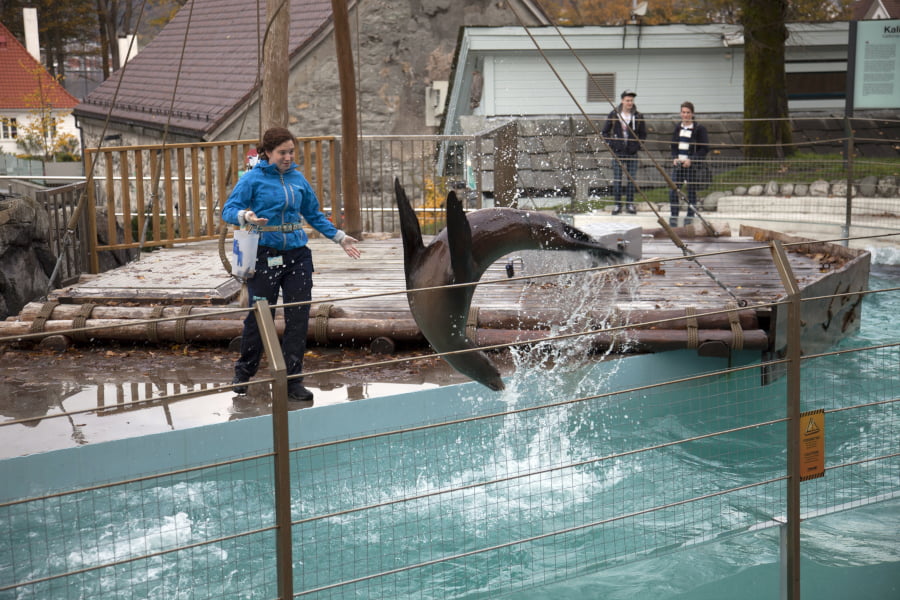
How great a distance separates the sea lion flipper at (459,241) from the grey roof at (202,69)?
15.5 metres

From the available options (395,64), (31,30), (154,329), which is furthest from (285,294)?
(31,30)

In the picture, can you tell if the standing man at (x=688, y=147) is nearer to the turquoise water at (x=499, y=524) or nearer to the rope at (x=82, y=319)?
the turquoise water at (x=499, y=524)

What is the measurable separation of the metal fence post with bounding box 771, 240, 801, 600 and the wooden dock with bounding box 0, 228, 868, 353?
3.19 meters

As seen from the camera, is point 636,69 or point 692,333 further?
point 636,69

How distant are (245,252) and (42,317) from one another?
9.58ft

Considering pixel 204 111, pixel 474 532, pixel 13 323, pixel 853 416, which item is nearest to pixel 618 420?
pixel 853 416

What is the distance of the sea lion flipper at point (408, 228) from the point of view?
5.06 m

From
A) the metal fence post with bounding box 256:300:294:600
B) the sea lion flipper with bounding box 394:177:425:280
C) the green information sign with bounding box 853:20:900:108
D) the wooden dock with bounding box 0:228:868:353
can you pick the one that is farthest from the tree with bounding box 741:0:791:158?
the metal fence post with bounding box 256:300:294:600

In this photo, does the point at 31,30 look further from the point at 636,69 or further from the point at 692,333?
the point at 692,333

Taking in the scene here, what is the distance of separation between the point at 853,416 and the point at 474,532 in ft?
11.8

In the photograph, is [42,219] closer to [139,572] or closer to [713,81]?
[139,572]

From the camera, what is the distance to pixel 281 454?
10.6 feet

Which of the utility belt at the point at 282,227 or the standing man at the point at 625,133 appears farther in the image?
the standing man at the point at 625,133

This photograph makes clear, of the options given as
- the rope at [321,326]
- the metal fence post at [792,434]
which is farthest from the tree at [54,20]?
the metal fence post at [792,434]
